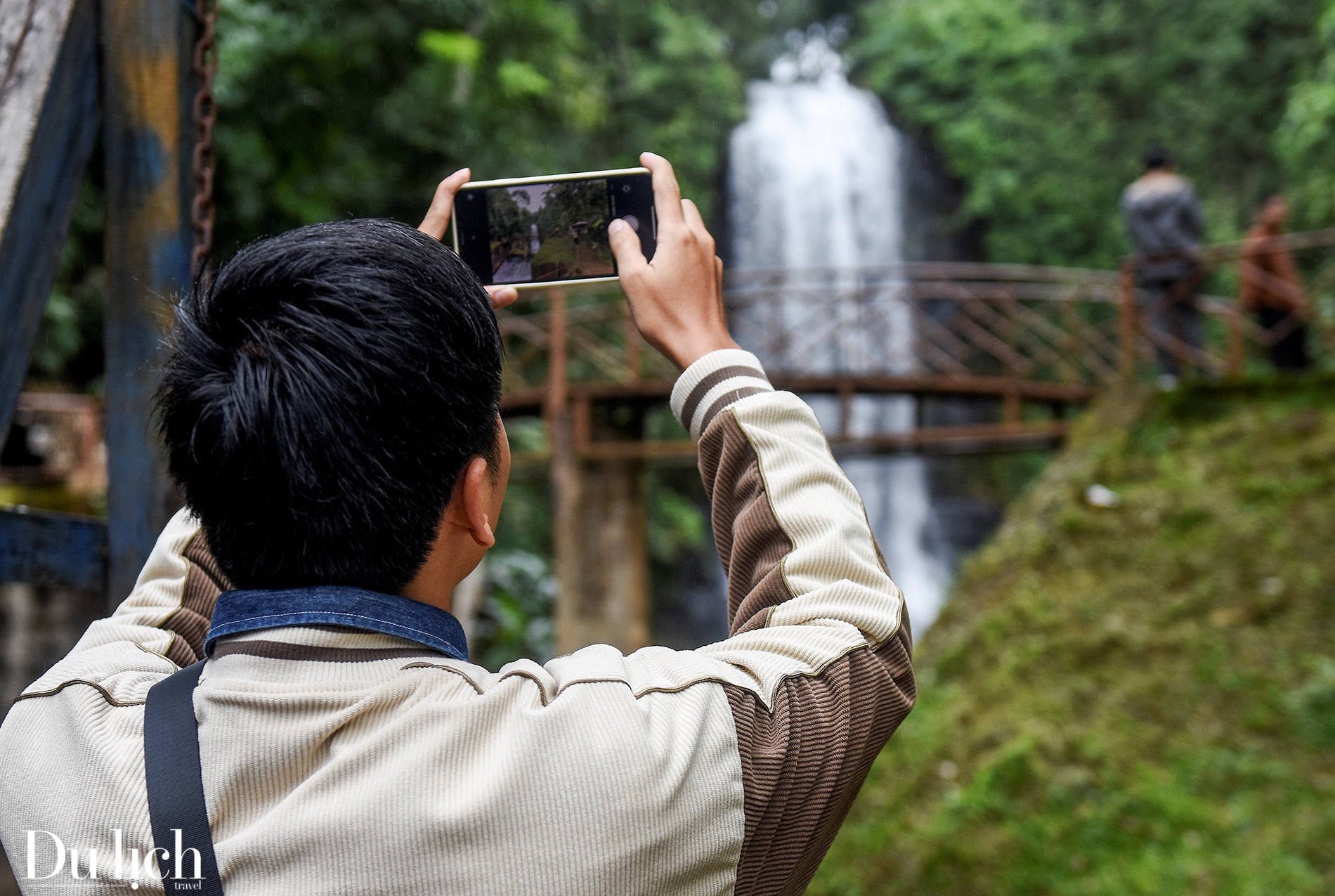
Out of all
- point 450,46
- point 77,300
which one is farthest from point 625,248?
point 77,300

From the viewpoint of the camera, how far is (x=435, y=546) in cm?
92

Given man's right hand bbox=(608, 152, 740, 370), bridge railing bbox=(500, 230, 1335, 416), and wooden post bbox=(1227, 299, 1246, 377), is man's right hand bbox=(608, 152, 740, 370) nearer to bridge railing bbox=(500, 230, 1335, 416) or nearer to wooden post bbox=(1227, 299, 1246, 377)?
bridge railing bbox=(500, 230, 1335, 416)

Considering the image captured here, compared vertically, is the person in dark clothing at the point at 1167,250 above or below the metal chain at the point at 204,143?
below

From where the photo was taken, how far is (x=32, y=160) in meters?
1.56

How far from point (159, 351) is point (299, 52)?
5.89 metres

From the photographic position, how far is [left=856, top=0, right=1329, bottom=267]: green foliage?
47.1 ft

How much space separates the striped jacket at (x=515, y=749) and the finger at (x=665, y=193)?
0.23 m

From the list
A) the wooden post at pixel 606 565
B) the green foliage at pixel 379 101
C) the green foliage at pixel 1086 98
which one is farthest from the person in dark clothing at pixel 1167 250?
the green foliage at pixel 1086 98

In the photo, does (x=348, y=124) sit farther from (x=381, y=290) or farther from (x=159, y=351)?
(x=381, y=290)

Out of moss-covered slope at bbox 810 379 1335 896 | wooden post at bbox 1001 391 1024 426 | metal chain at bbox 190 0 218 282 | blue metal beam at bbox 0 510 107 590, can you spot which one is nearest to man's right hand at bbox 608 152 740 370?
metal chain at bbox 190 0 218 282

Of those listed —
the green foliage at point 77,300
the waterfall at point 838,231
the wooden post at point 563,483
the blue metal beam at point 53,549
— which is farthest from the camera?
the waterfall at point 838,231

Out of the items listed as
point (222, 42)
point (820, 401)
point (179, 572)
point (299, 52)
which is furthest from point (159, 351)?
point (820, 401)

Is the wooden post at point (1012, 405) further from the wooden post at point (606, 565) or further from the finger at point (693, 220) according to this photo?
the finger at point (693, 220)

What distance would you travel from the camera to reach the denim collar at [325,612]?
33.7 inches
